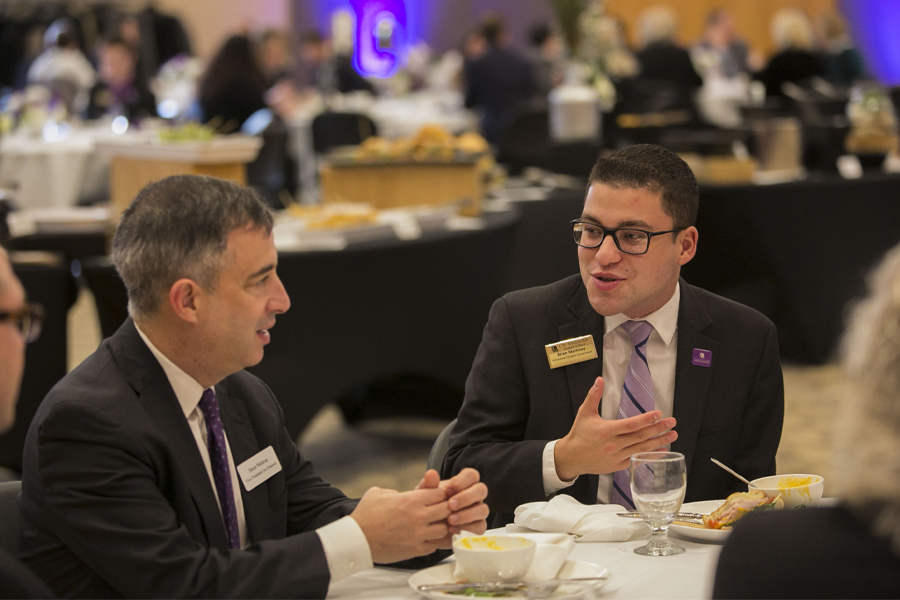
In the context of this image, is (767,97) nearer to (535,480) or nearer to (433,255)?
(433,255)

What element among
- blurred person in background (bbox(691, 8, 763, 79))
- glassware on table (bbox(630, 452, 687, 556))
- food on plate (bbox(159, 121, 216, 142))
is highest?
blurred person in background (bbox(691, 8, 763, 79))

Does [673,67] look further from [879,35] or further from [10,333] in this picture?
[10,333]

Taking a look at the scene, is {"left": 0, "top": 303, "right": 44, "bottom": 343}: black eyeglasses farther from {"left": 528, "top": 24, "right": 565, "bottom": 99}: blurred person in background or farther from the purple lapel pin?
{"left": 528, "top": 24, "right": 565, "bottom": 99}: blurred person in background

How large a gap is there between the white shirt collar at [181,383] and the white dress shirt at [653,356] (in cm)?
82

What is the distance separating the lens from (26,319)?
4.15ft

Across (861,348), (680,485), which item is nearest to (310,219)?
(680,485)

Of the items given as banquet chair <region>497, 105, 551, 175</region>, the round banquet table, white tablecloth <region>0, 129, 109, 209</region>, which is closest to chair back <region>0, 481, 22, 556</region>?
the round banquet table

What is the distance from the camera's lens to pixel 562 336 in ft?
6.78

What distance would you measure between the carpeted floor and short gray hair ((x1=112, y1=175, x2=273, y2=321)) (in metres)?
2.38

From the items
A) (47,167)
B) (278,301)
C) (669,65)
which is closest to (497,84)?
(669,65)

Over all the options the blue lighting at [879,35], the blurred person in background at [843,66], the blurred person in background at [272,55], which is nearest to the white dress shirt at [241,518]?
the blurred person in background at [843,66]

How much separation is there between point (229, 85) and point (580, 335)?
607cm

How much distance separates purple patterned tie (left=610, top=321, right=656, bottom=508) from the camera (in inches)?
77.2

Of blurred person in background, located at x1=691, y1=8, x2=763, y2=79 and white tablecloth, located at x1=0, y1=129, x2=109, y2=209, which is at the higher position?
blurred person in background, located at x1=691, y1=8, x2=763, y2=79
